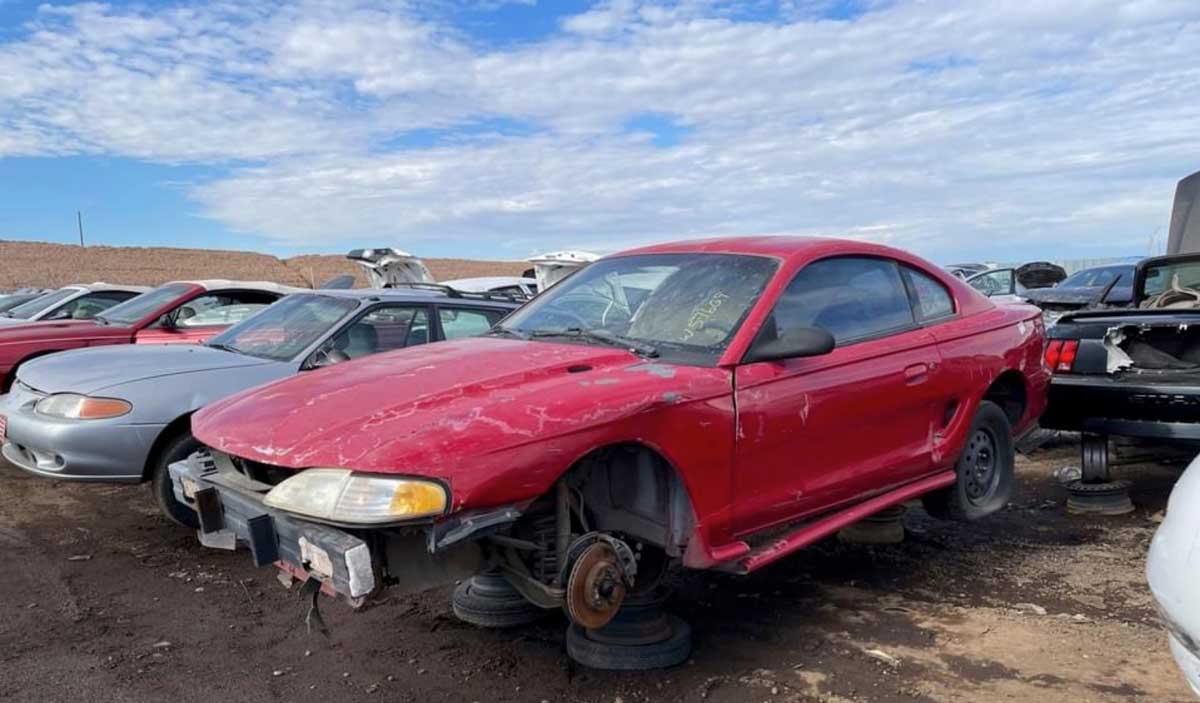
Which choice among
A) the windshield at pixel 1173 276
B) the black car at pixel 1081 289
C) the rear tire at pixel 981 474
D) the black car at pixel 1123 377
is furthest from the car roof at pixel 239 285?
the black car at pixel 1081 289

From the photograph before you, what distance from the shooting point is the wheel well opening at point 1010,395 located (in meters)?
4.86

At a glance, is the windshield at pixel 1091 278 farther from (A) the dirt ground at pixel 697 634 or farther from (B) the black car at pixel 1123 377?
(A) the dirt ground at pixel 697 634

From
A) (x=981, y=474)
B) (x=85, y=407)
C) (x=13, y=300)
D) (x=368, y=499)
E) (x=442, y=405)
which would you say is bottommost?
(x=981, y=474)

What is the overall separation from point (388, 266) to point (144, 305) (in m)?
4.99

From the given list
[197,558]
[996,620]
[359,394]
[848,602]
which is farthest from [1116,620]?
[197,558]

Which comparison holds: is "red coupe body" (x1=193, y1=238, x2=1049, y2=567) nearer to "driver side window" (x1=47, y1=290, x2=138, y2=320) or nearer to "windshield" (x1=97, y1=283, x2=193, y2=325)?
"windshield" (x1=97, y1=283, x2=193, y2=325)

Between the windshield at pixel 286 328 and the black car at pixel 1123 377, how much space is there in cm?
462

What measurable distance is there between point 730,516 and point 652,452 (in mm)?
424

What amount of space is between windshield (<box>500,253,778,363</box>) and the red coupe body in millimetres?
72

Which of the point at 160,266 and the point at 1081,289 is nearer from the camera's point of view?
the point at 1081,289

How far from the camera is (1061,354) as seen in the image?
5.67 m

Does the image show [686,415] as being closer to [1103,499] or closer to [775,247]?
[775,247]

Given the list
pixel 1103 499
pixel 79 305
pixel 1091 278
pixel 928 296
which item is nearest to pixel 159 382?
pixel 928 296

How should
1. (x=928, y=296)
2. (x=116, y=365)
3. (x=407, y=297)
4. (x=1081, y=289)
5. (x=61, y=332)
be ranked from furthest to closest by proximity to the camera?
→ (x=1081, y=289) → (x=61, y=332) → (x=407, y=297) → (x=116, y=365) → (x=928, y=296)
